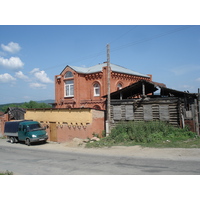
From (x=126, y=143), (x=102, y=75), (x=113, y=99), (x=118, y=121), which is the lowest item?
(x=126, y=143)

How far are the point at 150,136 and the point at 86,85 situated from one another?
14.6 meters

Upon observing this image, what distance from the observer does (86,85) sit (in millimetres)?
29375

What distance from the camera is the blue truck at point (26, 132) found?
21141 millimetres

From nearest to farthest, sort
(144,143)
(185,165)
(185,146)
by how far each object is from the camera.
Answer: (185,165), (185,146), (144,143)

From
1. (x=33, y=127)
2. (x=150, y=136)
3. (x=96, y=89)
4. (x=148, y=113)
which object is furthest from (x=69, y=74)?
(x=150, y=136)

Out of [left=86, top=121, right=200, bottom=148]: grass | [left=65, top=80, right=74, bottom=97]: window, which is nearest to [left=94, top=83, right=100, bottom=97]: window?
[left=65, top=80, right=74, bottom=97]: window

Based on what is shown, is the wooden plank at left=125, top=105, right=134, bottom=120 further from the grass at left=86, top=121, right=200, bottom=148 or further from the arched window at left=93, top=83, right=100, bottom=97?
the arched window at left=93, top=83, right=100, bottom=97

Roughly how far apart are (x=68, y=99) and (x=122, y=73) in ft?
27.7

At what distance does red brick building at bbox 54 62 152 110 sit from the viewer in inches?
1092

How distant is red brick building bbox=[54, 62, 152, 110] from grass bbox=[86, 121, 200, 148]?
8.32 metres

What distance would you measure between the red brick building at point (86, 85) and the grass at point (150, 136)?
27.3ft

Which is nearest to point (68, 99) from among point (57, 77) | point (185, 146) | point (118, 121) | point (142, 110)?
point (57, 77)

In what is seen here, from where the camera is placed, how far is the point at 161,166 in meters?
9.67

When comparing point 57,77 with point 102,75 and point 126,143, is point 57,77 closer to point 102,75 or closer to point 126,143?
point 102,75
